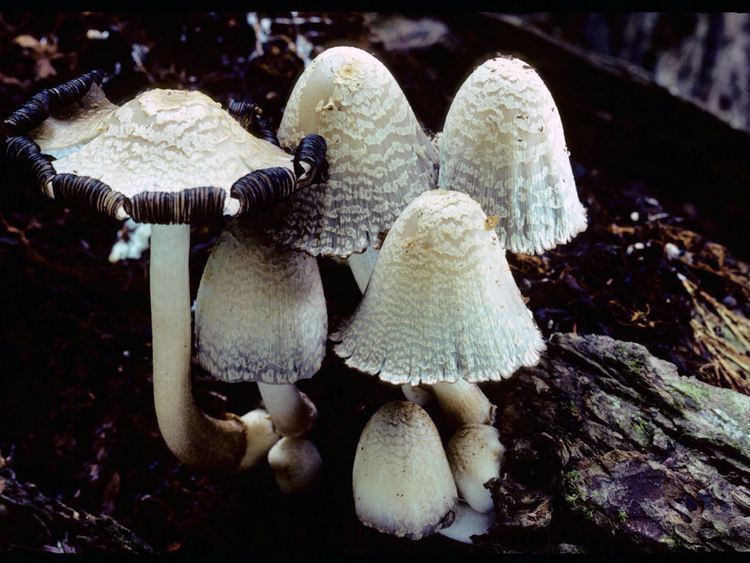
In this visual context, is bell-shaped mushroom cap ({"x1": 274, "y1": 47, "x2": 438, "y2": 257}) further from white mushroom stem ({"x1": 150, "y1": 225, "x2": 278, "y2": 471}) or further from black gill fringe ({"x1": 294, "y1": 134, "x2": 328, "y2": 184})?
white mushroom stem ({"x1": 150, "y1": 225, "x2": 278, "y2": 471})

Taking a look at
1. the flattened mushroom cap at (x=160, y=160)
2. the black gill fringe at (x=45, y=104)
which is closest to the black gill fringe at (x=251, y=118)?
the flattened mushroom cap at (x=160, y=160)

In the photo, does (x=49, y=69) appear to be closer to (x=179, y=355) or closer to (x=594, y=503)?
(x=179, y=355)

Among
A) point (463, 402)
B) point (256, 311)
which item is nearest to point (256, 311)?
point (256, 311)

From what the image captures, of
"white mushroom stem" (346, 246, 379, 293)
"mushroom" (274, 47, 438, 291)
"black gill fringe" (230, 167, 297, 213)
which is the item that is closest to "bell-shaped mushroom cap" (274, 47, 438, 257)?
"mushroom" (274, 47, 438, 291)

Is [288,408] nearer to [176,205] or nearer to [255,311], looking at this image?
[255,311]

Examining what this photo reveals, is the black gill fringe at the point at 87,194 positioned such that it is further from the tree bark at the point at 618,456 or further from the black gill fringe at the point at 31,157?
the tree bark at the point at 618,456

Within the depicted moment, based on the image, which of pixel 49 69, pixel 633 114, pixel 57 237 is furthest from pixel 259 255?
pixel 633 114
